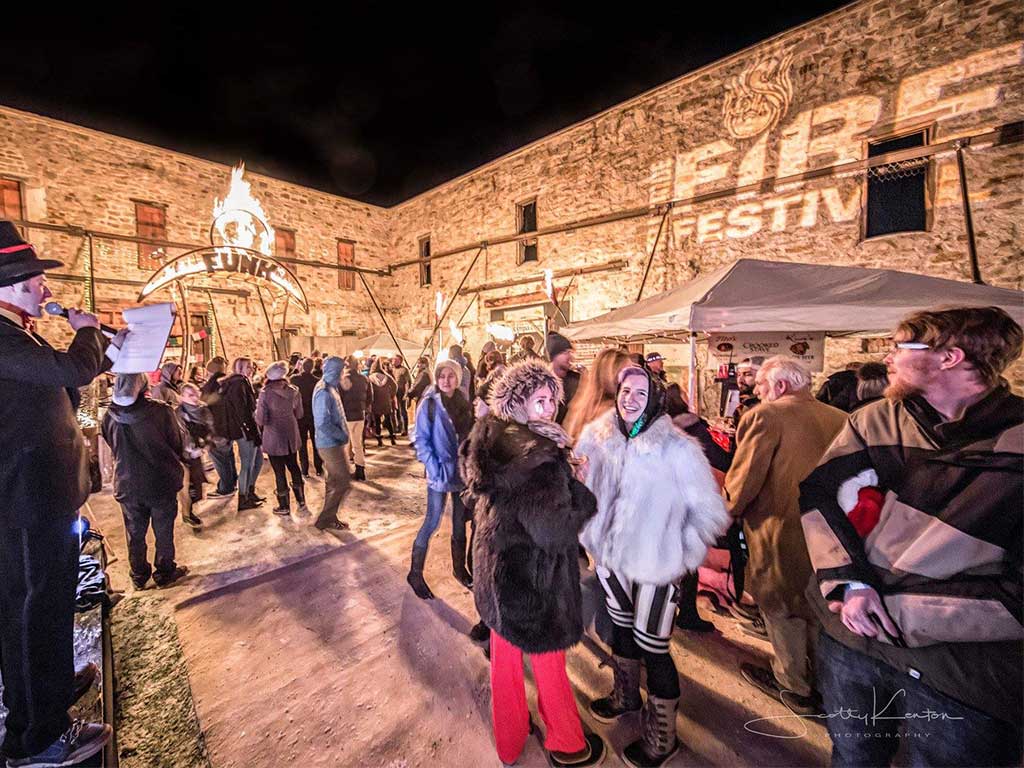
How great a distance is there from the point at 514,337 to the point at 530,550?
40.7 feet

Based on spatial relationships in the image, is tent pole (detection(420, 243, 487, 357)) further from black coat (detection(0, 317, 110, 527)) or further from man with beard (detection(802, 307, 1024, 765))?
man with beard (detection(802, 307, 1024, 765))

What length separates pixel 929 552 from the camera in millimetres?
1288

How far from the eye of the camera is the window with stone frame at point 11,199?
10930 mm

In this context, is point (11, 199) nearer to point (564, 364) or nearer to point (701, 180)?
point (564, 364)

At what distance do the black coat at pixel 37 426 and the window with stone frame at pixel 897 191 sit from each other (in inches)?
445

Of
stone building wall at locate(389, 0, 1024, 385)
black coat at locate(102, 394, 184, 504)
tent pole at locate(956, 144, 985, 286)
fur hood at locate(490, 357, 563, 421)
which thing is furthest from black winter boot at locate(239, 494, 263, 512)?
tent pole at locate(956, 144, 985, 286)

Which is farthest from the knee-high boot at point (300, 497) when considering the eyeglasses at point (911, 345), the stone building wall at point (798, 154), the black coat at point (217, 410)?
the stone building wall at point (798, 154)

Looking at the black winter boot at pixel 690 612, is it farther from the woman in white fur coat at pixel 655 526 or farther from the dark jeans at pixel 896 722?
the dark jeans at pixel 896 722

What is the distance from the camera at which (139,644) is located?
2.90m

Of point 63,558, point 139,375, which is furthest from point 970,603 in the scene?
point 139,375

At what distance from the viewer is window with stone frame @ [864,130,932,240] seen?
7.31 meters

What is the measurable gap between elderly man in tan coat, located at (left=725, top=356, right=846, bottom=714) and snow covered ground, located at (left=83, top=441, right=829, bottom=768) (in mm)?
226

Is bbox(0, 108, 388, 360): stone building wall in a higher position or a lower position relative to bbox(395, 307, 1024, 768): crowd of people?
higher

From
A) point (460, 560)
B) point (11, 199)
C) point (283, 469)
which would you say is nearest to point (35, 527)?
point (460, 560)
